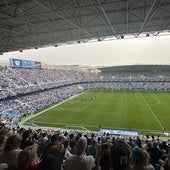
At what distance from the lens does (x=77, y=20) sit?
13250 millimetres

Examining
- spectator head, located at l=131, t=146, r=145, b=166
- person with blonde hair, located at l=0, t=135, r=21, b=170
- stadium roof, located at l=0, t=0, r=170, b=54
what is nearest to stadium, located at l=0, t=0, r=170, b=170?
stadium roof, located at l=0, t=0, r=170, b=54

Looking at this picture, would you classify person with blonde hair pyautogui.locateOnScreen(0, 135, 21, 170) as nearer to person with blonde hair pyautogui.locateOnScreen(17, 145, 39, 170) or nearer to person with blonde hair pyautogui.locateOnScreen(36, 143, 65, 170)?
person with blonde hair pyautogui.locateOnScreen(17, 145, 39, 170)

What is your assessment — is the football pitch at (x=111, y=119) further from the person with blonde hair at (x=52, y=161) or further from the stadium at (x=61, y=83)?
the person with blonde hair at (x=52, y=161)

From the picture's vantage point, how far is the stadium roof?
34.2ft

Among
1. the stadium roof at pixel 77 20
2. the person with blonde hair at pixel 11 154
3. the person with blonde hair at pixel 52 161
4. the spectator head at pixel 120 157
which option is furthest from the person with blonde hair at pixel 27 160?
the stadium roof at pixel 77 20

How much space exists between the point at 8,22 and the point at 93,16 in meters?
5.10

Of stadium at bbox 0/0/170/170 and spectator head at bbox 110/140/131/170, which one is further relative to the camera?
stadium at bbox 0/0/170/170

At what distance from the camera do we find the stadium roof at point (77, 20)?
10414mm

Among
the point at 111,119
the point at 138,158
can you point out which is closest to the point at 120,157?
the point at 138,158

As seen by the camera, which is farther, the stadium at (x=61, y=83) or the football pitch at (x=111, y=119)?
the football pitch at (x=111, y=119)

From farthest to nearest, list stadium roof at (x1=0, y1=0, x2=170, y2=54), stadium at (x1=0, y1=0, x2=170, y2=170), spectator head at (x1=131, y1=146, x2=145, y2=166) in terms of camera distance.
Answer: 1. stadium at (x1=0, y1=0, x2=170, y2=170)
2. stadium roof at (x1=0, y1=0, x2=170, y2=54)
3. spectator head at (x1=131, y1=146, x2=145, y2=166)

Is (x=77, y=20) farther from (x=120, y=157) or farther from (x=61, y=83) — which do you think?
(x=61, y=83)

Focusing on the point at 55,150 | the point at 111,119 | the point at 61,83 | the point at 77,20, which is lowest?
the point at 111,119

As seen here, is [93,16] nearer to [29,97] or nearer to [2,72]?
[29,97]
